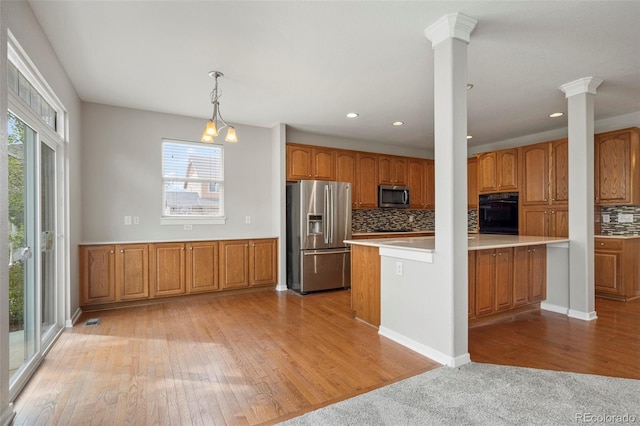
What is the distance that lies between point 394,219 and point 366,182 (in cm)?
128

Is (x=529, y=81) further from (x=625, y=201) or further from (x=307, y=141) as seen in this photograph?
(x=307, y=141)

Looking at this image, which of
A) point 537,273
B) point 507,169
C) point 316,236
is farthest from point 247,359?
point 507,169

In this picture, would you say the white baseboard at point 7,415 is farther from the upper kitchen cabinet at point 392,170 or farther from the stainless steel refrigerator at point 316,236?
the upper kitchen cabinet at point 392,170

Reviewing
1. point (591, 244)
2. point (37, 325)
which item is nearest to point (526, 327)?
point (591, 244)

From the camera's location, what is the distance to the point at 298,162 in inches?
209

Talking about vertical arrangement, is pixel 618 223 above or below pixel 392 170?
below

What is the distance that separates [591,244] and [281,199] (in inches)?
153

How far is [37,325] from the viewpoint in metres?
2.61

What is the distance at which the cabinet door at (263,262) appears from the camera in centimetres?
488

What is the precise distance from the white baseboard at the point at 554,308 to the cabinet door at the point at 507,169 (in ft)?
6.89

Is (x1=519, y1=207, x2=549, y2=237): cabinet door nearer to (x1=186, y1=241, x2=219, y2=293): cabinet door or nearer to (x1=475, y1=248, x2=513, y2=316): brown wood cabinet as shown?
(x1=475, y1=248, x2=513, y2=316): brown wood cabinet

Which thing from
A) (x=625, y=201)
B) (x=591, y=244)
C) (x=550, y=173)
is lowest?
(x=591, y=244)

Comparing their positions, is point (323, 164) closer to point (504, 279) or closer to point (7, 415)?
point (504, 279)

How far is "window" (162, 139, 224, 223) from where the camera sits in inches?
183
